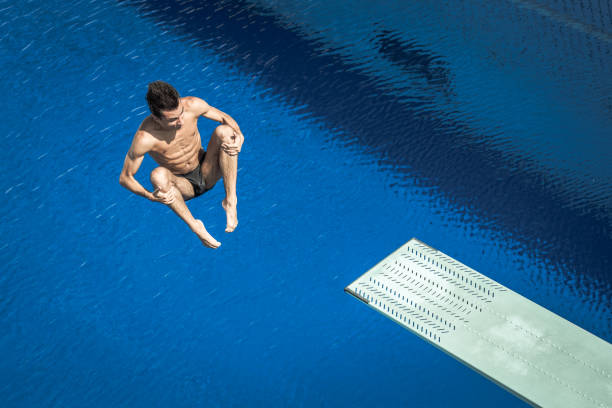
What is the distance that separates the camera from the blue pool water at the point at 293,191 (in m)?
3.62

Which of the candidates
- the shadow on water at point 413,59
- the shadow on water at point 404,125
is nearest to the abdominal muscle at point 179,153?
the shadow on water at point 404,125

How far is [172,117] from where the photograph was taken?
9.45 ft

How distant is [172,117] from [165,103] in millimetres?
94

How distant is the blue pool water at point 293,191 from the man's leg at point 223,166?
643mm

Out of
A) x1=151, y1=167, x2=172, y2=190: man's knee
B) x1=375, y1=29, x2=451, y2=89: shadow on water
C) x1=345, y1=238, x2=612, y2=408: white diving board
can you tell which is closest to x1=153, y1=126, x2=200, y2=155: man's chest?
x1=151, y1=167, x2=172, y2=190: man's knee

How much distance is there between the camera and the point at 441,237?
438 cm

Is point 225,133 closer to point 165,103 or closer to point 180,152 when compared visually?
point 180,152

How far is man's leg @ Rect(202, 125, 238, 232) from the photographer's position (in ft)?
10.5

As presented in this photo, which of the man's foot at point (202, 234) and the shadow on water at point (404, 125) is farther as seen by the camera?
the shadow on water at point (404, 125)

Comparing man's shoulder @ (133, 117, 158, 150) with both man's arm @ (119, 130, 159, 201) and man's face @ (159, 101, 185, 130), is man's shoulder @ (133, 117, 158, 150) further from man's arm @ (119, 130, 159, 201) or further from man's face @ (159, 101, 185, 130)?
man's face @ (159, 101, 185, 130)

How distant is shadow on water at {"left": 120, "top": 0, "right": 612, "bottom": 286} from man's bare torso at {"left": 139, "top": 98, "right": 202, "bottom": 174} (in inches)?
77.7

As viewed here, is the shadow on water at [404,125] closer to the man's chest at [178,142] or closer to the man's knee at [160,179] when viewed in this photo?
the man's chest at [178,142]

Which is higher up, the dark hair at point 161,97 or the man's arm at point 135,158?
the dark hair at point 161,97

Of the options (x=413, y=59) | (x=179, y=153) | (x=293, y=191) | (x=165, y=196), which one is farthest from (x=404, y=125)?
(x=165, y=196)
